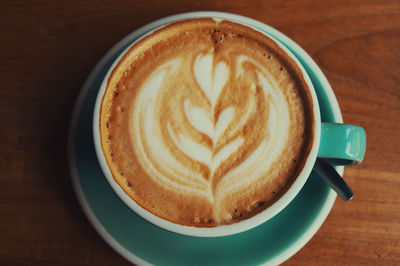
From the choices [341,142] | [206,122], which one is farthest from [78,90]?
[341,142]

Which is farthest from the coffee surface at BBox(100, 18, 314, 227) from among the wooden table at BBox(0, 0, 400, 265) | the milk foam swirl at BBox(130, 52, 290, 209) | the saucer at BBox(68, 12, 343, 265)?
the wooden table at BBox(0, 0, 400, 265)

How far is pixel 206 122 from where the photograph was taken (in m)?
1.07

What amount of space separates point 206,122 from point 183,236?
372 mm

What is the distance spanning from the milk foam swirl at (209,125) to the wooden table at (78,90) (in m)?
0.37

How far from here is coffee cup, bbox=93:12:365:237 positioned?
1017 millimetres

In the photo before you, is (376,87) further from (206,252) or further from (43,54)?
(43,54)

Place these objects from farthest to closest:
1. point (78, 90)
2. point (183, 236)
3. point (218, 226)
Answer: point (78, 90), point (183, 236), point (218, 226)

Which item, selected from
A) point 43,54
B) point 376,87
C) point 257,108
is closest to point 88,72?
point 43,54

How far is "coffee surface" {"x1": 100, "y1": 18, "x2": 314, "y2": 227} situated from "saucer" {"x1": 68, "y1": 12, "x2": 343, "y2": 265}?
171 millimetres

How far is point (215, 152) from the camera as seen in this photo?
105cm

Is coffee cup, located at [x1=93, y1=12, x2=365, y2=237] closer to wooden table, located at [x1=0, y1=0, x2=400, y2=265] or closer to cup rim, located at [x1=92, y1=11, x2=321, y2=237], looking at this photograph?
cup rim, located at [x1=92, y1=11, x2=321, y2=237]

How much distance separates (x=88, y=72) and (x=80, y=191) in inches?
17.4

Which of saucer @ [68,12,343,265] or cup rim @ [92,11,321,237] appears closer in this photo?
cup rim @ [92,11,321,237]

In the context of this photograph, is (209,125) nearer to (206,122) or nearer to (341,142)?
(206,122)
